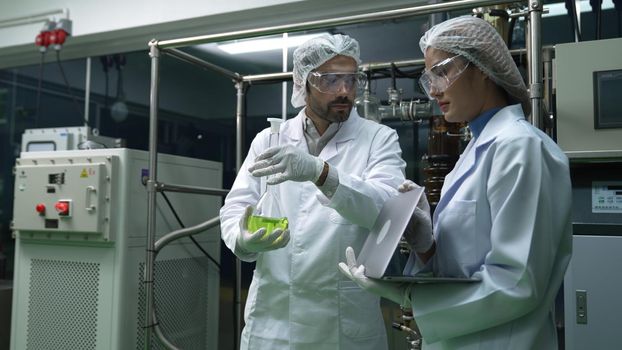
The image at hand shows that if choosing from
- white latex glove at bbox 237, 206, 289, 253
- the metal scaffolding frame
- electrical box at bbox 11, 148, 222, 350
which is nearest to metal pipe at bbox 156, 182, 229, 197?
the metal scaffolding frame

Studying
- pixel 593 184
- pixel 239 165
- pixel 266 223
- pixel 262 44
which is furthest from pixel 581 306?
pixel 262 44

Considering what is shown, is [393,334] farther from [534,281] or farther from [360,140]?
[534,281]

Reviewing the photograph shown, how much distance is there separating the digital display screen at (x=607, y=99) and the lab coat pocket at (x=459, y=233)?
2.56 feet

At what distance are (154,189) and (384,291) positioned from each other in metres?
1.09

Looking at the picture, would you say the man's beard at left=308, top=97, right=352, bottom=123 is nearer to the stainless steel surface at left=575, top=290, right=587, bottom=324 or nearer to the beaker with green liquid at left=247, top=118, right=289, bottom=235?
the beaker with green liquid at left=247, top=118, right=289, bottom=235

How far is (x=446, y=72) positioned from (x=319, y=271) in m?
0.64

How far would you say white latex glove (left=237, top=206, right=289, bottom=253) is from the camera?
122 centimetres

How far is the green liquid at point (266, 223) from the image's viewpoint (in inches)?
49.5

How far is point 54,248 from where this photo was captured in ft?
6.40

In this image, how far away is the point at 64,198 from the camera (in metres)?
1.90

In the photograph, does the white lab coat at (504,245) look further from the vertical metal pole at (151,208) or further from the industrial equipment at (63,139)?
the industrial equipment at (63,139)

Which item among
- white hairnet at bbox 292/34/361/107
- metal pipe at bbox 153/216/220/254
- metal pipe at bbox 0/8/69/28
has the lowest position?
metal pipe at bbox 153/216/220/254

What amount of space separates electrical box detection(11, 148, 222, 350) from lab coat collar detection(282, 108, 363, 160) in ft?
2.33

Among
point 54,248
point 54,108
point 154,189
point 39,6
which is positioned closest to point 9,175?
point 54,108
